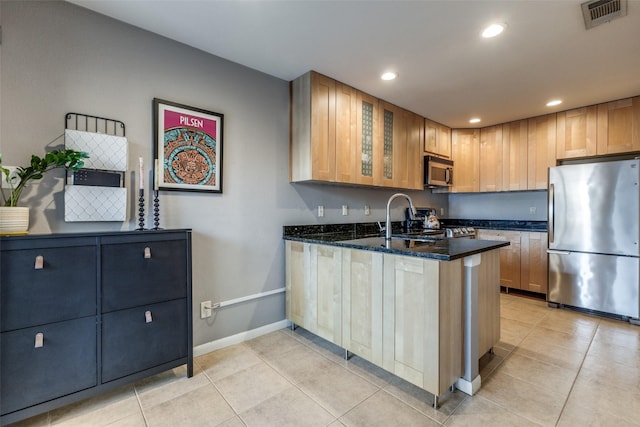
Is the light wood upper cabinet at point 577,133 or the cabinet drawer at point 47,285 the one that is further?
the light wood upper cabinet at point 577,133

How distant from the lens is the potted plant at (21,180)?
1480 millimetres

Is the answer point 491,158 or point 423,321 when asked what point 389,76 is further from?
point 491,158

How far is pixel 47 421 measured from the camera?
157cm

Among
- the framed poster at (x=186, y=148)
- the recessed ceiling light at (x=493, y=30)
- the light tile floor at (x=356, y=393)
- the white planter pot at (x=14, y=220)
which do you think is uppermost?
the recessed ceiling light at (x=493, y=30)

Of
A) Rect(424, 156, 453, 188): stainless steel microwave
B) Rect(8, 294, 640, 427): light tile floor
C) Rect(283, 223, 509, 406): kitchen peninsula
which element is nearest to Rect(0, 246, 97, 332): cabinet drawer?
Rect(8, 294, 640, 427): light tile floor

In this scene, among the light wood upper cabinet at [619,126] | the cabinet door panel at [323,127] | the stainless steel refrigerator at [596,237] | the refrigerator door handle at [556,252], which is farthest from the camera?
the refrigerator door handle at [556,252]

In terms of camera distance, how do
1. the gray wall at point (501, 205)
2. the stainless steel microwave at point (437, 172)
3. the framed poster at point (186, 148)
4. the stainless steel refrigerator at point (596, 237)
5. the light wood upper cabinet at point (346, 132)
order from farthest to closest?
the gray wall at point (501, 205) → the stainless steel microwave at point (437, 172) → the stainless steel refrigerator at point (596, 237) → the light wood upper cabinet at point (346, 132) → the framed poster at point (186, 148)

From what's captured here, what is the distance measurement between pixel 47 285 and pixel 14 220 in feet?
1.25

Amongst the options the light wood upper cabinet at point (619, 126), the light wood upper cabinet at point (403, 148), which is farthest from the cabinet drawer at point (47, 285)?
the light wood upper cabinet at point (619, 126)

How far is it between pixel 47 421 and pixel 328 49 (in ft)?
9.88

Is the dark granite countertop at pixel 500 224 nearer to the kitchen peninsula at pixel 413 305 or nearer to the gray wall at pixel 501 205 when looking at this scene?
the gray wall at pixel 501 205

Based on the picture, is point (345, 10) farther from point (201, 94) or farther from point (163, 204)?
point (163, 204)

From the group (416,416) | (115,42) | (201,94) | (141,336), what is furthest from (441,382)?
(115,42)

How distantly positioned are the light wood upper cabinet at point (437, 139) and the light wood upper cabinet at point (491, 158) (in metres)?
0.54
